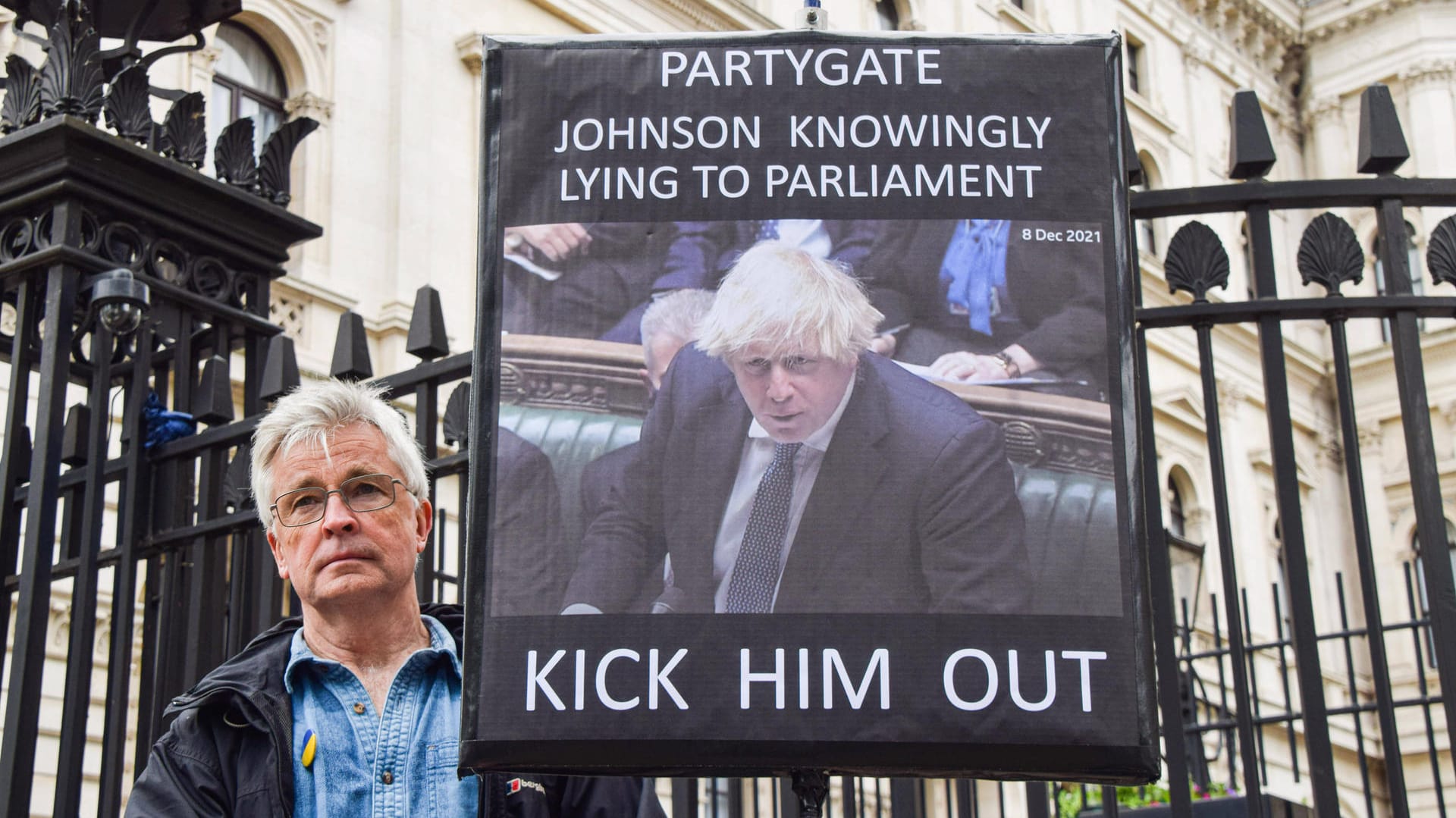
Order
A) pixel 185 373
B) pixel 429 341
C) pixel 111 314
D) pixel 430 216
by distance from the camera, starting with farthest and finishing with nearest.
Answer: pixel 430 216 → pixel 185 373 → pixel 111 314 → pixel 429 341

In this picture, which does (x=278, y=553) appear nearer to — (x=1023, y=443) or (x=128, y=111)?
(x=1023, y=443)

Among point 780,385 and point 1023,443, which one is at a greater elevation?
point 780,385

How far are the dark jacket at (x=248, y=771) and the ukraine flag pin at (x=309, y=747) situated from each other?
1.3 inches

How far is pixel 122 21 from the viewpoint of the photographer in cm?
552

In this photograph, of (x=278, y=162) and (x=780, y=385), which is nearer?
(x=780, y=385)

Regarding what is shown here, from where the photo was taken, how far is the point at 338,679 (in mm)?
3180

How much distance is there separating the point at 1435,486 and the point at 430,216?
1432cm

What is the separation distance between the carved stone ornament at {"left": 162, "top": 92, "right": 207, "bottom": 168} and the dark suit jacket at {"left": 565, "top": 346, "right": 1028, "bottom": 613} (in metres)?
2.62

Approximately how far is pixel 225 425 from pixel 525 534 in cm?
223

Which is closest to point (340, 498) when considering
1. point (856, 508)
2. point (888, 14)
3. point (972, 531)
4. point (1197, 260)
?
point (856, 508)

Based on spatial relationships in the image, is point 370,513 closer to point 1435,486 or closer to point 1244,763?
point 1244,763

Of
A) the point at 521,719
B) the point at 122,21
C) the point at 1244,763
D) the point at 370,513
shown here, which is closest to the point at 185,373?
the point at 122,21

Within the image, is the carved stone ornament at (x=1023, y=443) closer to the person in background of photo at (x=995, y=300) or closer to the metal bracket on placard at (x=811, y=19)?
the person in background of photo at (x=995, y=300)

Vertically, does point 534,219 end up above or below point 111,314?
below
